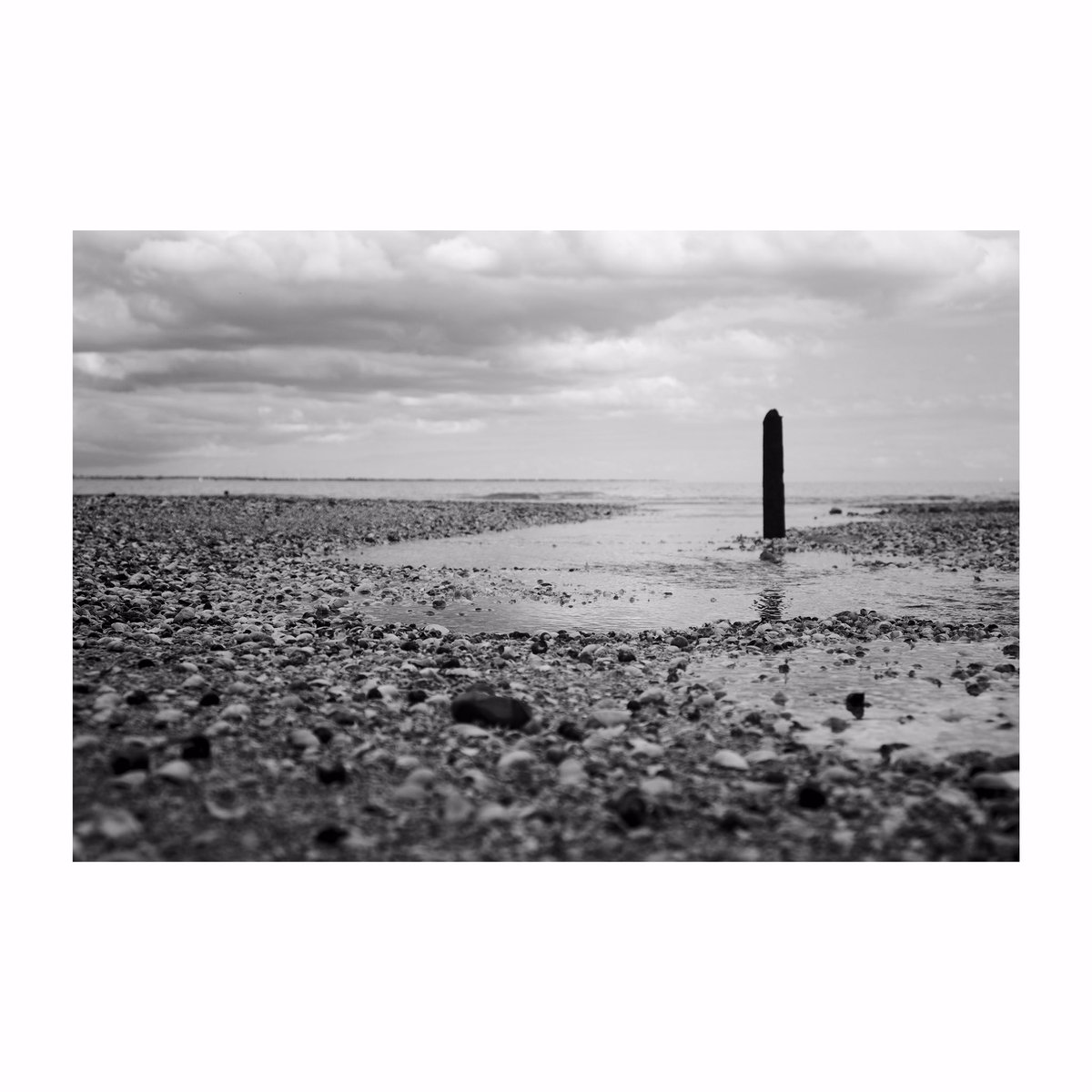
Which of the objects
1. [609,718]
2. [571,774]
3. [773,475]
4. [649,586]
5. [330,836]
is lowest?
[330,836]

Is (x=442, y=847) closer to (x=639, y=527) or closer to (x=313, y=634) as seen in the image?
(x=313, y=634)

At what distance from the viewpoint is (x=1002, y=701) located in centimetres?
548

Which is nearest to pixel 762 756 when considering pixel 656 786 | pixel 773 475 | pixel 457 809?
pixel 656 786

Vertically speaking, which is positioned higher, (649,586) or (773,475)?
(773,475)

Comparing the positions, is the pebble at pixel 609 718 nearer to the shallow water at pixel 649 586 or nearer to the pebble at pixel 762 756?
the pebble at pixel 762 756

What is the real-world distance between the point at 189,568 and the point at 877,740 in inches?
392

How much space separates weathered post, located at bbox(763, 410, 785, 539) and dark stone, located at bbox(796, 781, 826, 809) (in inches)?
535

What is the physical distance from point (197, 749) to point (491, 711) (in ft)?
5.02

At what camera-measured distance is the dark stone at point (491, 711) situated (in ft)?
15.3

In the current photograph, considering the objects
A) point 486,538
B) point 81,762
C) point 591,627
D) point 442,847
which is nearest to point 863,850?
point 442,847

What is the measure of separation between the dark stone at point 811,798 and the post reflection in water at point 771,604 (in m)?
4.77

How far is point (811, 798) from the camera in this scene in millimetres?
3752

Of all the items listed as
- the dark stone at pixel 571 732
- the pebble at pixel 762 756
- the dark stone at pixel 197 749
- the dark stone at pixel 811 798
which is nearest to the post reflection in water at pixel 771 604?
the pebble at pixel 762 756

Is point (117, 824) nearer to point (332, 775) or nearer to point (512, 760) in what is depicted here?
point (332, 775)
